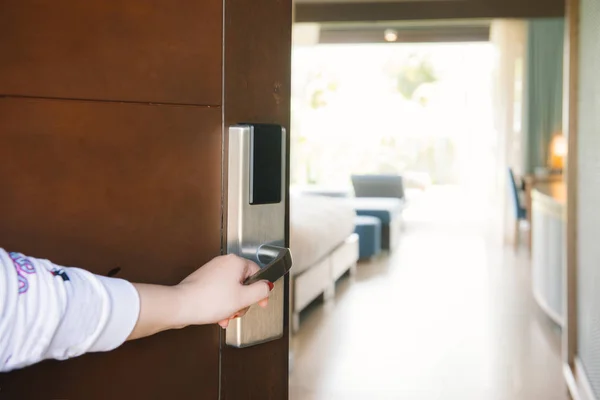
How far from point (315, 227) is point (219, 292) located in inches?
154

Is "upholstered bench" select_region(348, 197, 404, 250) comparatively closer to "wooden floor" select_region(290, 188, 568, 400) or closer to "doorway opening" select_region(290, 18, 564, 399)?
"doorway opening" select_region(290, 18, 564, 399)

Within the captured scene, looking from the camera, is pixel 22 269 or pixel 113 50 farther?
pixel 113 50

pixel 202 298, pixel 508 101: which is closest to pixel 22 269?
pixel 202 298

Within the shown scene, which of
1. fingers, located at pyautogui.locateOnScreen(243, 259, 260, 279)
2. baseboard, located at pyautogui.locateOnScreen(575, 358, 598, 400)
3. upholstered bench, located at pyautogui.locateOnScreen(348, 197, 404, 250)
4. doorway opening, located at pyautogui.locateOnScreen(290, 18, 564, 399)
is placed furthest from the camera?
upholstered bench, located at pyautogui.locateOnScreen(348, 197, 404, 250)

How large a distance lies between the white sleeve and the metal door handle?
0.16m

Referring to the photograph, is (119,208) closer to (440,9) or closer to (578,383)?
(578,383)

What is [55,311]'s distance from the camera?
63 centimetres

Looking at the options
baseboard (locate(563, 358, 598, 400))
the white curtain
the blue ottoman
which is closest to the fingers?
baseboard (locate(563, 358, 598, 400))

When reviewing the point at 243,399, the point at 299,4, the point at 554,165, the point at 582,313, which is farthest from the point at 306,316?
the point at 554,165

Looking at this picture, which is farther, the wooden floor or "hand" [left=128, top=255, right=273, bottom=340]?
the wooden floor

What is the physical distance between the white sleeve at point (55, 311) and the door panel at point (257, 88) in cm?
29

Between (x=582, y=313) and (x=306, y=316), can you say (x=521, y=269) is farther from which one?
(x=582, y=313)

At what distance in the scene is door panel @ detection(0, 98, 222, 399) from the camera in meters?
0.81

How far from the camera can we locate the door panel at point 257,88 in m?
0.91
